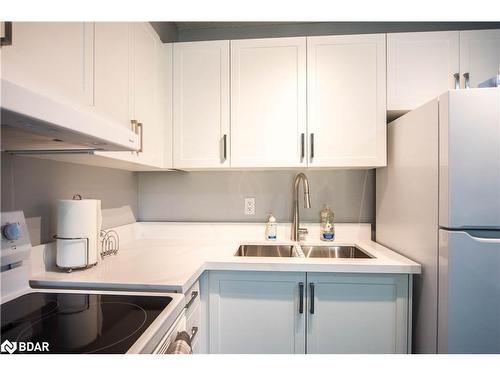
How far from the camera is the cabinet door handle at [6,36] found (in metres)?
0.59

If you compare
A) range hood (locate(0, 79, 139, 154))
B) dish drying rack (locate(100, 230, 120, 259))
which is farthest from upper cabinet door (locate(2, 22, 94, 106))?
dish drying rack (locate(100, 230, 120, 259))

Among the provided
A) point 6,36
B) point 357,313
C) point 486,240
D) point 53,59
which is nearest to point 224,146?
point 53,59

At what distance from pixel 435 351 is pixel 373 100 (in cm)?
127

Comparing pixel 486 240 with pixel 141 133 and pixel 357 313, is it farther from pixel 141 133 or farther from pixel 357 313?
pixel 141 133

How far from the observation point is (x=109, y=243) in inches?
54.1

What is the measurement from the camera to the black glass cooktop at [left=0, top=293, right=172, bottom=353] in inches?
24.0

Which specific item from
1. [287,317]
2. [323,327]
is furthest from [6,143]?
[323,327]

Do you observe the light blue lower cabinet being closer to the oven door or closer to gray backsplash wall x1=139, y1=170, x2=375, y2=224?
the oven door

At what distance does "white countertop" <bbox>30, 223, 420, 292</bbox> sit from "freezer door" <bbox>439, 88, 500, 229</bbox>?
0.33m

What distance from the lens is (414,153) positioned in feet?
3.92

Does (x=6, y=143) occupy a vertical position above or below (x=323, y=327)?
above

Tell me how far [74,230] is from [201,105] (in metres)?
0.95

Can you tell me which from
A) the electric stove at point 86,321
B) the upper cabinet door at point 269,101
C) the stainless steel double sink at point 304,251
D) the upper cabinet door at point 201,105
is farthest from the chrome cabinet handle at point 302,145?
the electric stove at point 86,321
